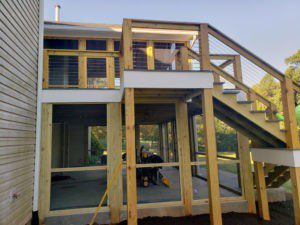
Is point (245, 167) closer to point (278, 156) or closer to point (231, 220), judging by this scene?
point (278, 156)

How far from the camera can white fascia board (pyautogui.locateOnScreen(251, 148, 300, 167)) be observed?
11.0ft

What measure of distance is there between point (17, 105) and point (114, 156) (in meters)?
2.06

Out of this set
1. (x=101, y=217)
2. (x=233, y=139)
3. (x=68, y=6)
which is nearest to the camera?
(x=101, y=217)

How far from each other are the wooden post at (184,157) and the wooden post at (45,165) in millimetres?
2818

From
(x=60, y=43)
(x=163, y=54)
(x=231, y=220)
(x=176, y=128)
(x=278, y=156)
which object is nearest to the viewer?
(x=278, y=156)

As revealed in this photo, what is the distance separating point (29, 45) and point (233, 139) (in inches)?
195

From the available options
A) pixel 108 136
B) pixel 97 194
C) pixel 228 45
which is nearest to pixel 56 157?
pixel 97 194

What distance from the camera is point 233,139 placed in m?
5.03

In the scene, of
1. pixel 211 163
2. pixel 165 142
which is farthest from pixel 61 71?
pixel 211 163

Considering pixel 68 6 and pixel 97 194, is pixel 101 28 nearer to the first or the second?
pixel 68 6

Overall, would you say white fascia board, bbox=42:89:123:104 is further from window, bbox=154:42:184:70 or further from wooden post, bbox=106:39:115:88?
window, bbox=154:42:184:70

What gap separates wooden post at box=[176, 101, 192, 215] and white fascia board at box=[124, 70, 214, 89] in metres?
1.33

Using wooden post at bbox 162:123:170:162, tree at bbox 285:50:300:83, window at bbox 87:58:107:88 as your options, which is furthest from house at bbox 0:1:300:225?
tree at bbox 285:50:300:83

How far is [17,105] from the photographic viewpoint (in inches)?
129
